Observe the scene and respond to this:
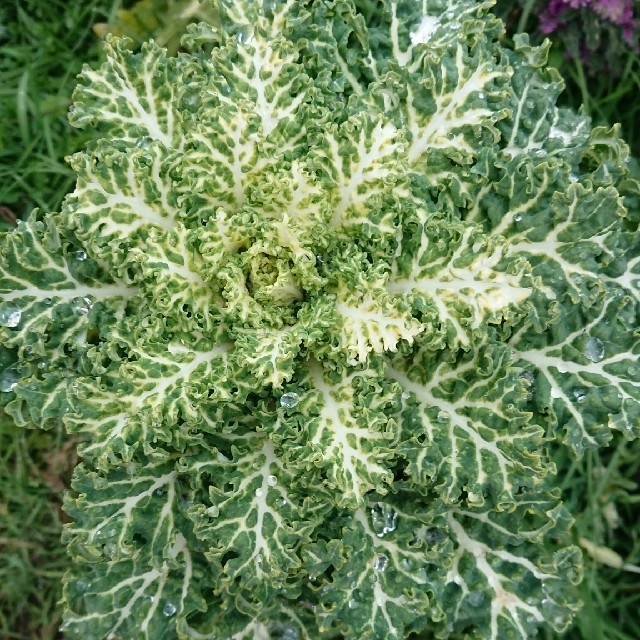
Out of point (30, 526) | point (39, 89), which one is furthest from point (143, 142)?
point (30, 526)

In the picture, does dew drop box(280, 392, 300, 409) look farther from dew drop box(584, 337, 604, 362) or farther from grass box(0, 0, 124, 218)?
grass box(0, 0, 124, 218)

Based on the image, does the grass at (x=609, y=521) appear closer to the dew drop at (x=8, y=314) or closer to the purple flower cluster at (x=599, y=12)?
the purple flower cluster at (x=599, y=12)

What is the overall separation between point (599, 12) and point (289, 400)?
2.47m

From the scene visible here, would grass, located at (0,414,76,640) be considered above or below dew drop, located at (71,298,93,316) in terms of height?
below

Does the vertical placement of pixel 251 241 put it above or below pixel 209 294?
above

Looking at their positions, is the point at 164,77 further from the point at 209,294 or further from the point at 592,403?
the point at 592,403

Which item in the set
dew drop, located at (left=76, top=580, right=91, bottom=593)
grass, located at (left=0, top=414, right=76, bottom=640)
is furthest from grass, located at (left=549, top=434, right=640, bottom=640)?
grass, located at (left=0, top=414, right=76, bottom=640)

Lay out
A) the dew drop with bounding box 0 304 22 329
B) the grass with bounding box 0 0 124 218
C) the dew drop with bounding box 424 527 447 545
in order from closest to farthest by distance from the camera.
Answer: the dew drop with bounding box 0 304 22 329, the dew drop with bounding box 424 527 447 545, the grass with bounding box 0 0 124 218

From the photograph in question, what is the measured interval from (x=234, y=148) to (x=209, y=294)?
17.8 inches

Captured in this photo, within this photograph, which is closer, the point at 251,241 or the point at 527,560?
the point at 251,241

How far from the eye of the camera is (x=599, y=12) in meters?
3.49

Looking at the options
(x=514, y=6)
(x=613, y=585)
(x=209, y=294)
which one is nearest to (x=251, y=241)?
(x=209, y=294)

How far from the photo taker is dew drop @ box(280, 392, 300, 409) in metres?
2.32

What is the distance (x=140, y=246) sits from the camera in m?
2.34
